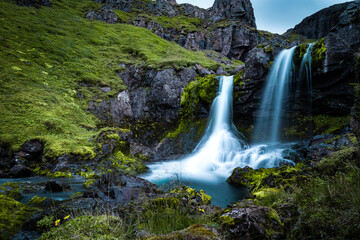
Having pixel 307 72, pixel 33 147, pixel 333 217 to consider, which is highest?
pixel 307 72

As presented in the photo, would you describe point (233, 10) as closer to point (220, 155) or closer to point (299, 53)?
point (299, 53)

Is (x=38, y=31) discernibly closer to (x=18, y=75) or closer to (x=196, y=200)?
(x=18, y=75)

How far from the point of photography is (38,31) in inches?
757

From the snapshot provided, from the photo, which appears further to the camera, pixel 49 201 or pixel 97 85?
pixel 97 85

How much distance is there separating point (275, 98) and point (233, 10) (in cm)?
5160

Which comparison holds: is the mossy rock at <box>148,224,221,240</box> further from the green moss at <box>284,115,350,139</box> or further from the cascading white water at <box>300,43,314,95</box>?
the cascading white water at <box>300,43,314,95</box>

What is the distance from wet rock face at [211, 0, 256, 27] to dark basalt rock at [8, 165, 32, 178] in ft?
186

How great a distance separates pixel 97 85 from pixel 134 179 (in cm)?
1353

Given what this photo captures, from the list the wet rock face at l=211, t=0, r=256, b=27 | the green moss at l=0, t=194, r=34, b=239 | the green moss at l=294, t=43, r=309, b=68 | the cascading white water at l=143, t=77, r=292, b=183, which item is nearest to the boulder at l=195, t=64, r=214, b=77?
the cascading white water at l=143, t=77, r=292, b=183

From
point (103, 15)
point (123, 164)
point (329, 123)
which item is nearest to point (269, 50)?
point (329, 123)

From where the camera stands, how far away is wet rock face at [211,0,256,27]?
5134 cm

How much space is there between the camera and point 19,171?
23.2 feet

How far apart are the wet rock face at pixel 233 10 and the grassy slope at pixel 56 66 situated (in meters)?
34.3

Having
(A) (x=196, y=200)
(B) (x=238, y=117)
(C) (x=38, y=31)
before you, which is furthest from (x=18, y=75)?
(B) (x=238, y=117)
